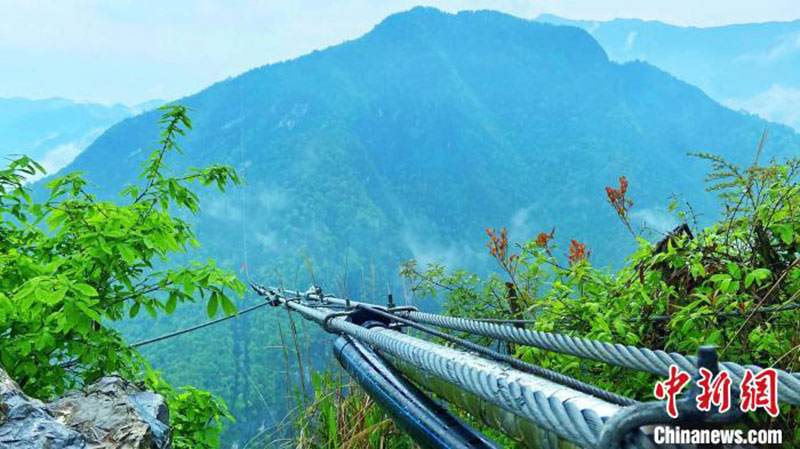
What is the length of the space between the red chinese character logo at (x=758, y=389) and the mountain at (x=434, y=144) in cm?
4095

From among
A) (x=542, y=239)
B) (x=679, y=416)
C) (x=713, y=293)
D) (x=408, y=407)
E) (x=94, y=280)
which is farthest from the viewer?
(x=542, y=239)

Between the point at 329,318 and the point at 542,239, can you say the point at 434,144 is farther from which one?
the point at 329,318

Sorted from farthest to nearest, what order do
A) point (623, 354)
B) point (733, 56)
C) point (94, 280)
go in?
point (733, 56) → point (94, 280) → point (623, 354)

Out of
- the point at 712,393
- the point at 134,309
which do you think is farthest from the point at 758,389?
the point at 134,309

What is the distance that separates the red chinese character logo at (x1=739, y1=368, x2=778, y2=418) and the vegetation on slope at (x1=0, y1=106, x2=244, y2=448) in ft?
5.12

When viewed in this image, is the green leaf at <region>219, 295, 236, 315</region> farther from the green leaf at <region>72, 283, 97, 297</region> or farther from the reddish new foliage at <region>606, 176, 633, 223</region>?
the reddish new foliage at <region>606, 176, 633, 223</region>

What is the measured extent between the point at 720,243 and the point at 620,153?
274 feet

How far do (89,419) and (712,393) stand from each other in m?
1.47

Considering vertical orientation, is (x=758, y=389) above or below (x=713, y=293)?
above

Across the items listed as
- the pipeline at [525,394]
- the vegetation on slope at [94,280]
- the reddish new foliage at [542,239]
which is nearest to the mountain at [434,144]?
the vegetation on slope at [94,280]

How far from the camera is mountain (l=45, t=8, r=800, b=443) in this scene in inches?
2625

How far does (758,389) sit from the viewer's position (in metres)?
0.58

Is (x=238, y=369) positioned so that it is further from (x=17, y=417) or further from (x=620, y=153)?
(x=620, y=153)

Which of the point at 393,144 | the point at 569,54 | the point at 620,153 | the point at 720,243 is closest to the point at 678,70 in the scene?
the point at 569,54
